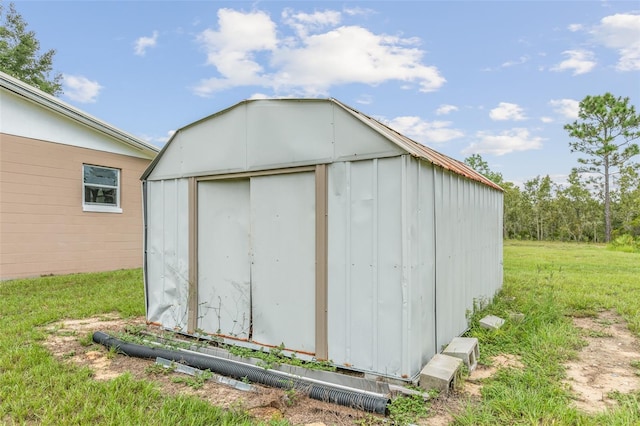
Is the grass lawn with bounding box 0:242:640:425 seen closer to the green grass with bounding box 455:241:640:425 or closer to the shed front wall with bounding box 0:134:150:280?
the green grass with bounding box 455:241:640:425

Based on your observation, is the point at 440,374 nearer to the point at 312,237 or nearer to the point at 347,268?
the point at 347,268

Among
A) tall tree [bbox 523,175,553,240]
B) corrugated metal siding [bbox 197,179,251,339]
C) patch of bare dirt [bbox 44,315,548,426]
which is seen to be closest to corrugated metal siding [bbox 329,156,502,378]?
patch of bare dirt [bbox 44,315,548,426]

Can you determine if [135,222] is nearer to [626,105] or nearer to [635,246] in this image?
[635,246]

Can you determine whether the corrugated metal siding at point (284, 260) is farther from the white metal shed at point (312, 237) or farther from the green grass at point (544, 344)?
the green grass at point (544, 344)

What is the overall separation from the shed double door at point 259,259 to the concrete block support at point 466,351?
→ 4.33 feet

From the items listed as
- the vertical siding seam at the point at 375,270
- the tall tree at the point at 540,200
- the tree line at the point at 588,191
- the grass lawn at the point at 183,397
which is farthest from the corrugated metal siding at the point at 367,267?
the tall tree at the point at 540,200

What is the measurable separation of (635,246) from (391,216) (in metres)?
21.7

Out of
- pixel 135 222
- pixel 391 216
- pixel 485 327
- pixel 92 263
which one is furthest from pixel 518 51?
pixel 92 263

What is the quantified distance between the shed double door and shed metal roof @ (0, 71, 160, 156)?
6.26m

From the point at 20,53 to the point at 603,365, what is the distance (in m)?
23.2

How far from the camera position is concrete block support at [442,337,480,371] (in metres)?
3.19

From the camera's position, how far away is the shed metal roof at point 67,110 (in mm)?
7297

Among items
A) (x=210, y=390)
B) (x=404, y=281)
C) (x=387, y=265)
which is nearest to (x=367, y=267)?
(x=387, y=265)

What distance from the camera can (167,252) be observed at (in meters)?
4.46
